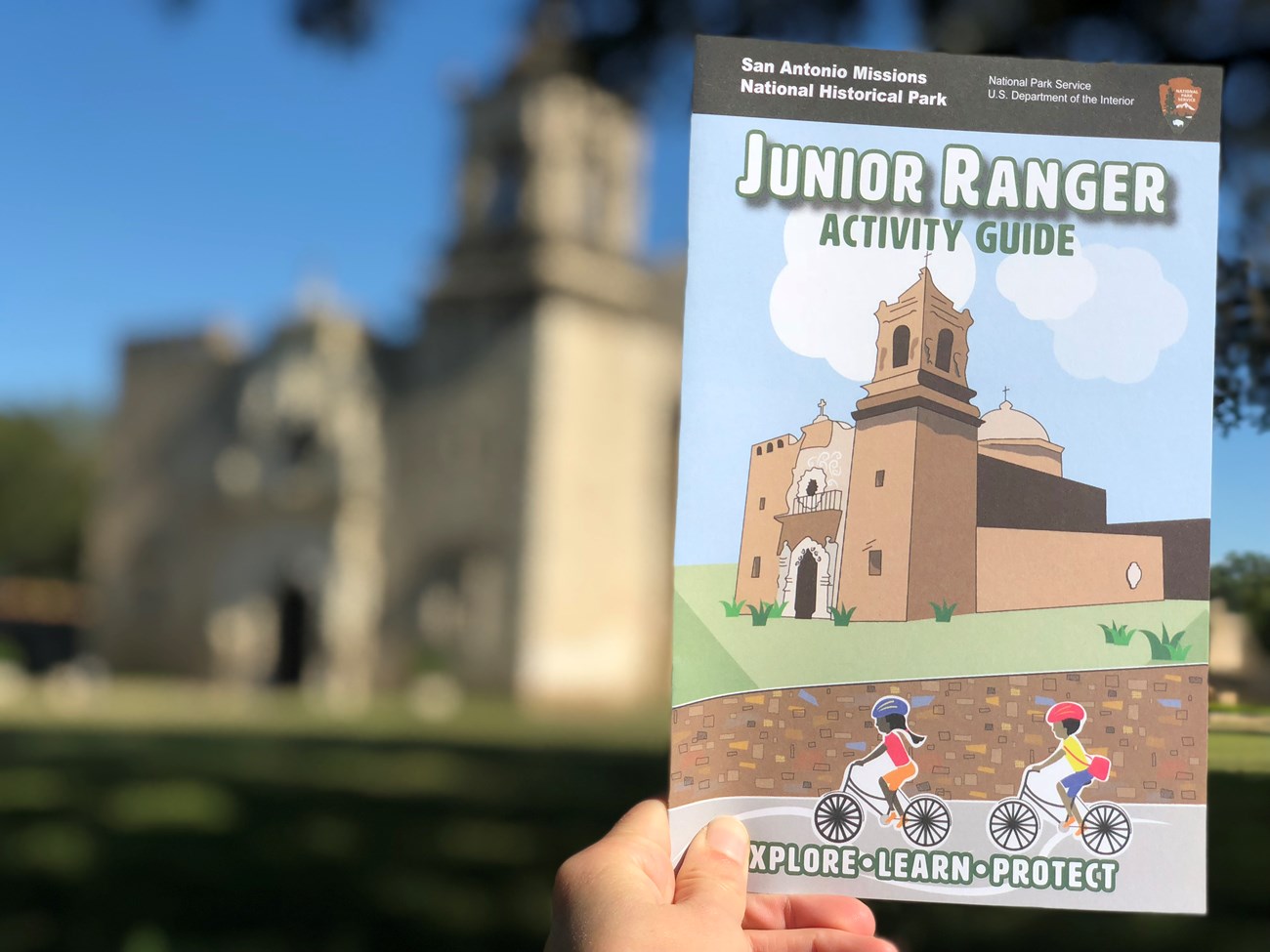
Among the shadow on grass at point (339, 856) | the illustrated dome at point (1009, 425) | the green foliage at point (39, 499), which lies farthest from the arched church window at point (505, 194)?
the green foliage at point (39, 499)

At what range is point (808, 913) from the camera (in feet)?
4.23

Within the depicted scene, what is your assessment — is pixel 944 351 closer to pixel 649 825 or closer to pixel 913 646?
pixel 913 646

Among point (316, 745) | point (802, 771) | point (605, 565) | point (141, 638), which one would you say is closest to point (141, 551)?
point (141, 638)

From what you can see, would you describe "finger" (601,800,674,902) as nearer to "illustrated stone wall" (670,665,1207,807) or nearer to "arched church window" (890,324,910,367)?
"illustrated stone wall" (670,665,1207,807)

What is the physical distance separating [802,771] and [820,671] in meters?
0.10

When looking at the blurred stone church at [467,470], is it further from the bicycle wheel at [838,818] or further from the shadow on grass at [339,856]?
the bicycle wheel at [838,818]

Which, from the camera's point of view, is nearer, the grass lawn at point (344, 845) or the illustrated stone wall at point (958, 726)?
the illustrated stone wall at point (958, 726)

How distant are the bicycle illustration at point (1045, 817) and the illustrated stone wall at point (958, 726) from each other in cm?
1

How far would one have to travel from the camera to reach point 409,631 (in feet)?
51.7

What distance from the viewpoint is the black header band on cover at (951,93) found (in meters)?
1.27

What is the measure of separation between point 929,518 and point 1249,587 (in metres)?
0.47

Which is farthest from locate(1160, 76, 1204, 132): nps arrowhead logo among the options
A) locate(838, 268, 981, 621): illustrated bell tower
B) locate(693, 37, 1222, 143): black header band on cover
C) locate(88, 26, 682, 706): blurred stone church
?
locate(88, 26, 682, 706): blurred stone church

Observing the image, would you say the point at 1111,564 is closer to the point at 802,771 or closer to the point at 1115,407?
the point at 1115,407

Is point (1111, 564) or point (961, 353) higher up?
point (961, 353)
